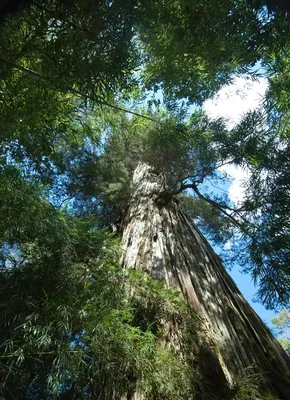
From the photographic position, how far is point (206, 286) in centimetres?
323

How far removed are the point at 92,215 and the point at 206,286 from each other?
1.31 meters

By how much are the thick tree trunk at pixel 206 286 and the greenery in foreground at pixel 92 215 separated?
18cm

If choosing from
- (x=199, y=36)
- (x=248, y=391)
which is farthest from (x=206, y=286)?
(x=199, y=36)

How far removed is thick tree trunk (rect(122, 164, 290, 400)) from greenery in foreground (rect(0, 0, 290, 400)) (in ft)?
0.60

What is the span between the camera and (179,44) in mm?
2902

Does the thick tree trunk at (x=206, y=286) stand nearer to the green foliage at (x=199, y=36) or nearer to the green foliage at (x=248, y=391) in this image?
the green foliage at (x=248, y=391)

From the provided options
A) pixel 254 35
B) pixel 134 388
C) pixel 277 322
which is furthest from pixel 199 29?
pixel 277 322

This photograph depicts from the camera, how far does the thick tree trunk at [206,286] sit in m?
2.32

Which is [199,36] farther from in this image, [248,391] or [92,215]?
[248,391]

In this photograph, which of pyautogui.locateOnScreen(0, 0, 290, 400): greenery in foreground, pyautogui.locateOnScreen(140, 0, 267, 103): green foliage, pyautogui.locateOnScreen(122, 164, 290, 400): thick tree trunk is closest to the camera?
pyautogui.locateOnScreen(0, 0, 290, 400): greenery in foreground

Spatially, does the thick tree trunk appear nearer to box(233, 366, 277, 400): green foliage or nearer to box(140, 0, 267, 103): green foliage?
box(233, 366, 277, 400): green foliage

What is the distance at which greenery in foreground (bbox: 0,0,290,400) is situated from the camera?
Answer: 1833mm

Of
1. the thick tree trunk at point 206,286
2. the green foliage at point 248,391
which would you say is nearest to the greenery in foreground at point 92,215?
the green foliage at point 248,391

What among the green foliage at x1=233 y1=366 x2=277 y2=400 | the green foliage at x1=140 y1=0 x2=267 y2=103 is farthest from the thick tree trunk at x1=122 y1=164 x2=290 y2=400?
the green foliage at x1=140 y1=0 x2=267 y2=103
